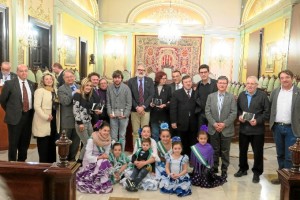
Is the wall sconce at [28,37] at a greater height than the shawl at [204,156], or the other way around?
the wall sconce at [28,37]

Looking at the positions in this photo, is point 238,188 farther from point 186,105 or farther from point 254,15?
point 254,15

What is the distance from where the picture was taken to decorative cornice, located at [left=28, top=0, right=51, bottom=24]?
7297 millimetres

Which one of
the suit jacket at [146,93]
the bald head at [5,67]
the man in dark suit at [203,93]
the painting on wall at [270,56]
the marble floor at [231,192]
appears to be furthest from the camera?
the painting on wall at [270,56]

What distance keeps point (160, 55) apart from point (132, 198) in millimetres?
10874

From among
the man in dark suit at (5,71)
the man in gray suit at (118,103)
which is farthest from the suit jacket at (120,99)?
the man in dark suit at (5,71)

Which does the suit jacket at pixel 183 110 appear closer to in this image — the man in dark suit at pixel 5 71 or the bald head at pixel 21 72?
the bald head at pixel 21 72

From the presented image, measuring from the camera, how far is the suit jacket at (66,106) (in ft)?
13.7

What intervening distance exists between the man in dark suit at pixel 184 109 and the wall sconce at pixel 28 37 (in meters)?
3.90

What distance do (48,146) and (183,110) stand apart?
1.92 metres

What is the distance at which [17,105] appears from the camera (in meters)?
4.06

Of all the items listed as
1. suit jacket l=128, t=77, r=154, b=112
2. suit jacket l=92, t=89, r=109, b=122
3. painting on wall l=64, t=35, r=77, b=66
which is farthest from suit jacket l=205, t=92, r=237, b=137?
painting on wall l=64, t=35, r=77, b=66

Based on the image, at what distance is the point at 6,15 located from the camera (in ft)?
20.3

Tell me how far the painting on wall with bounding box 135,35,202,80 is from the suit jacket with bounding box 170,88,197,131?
30.5 ft

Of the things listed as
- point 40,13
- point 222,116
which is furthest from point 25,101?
point 40,13
